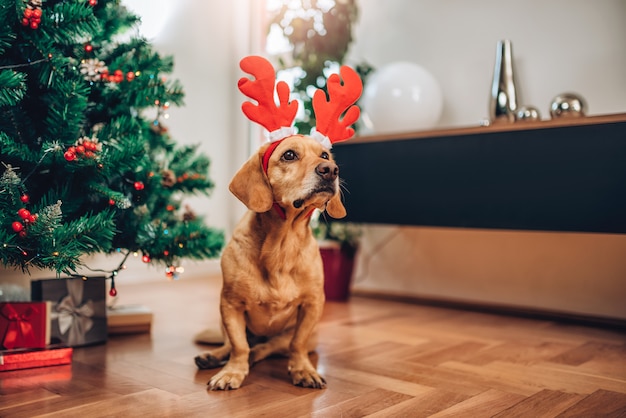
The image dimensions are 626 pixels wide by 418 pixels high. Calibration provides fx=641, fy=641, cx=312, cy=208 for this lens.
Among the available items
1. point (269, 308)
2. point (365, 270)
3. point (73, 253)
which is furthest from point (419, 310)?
point (73, 253)

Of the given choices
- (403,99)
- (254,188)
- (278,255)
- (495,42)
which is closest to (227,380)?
(278,255)

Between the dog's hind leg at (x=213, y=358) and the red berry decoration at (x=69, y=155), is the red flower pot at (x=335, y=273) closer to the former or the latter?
the dog's hind leg at (x=213, y=358)

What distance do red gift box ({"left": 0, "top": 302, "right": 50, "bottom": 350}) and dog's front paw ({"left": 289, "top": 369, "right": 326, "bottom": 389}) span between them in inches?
30.6

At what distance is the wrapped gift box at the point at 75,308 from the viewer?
203 cm

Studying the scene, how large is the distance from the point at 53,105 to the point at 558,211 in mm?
1745

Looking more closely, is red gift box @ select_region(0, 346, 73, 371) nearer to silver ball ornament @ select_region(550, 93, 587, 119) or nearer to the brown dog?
the brown dog

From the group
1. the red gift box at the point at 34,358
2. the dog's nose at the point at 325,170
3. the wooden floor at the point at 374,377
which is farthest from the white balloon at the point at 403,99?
the red gift box at the point at 34,358

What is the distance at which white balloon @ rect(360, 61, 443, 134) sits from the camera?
292 cm

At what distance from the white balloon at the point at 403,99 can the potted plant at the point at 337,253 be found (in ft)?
1.82

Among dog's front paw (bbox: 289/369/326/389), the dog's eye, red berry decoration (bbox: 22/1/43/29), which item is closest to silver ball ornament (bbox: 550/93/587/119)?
the dog's eye

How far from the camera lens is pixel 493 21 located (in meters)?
3.01

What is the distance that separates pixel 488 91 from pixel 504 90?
0.40 m

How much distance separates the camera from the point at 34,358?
5.90 feet

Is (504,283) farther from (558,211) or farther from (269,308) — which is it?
(269,308)
